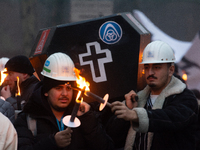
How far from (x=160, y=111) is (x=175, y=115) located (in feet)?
0.43

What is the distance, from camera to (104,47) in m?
3.22

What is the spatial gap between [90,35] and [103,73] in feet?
1.44

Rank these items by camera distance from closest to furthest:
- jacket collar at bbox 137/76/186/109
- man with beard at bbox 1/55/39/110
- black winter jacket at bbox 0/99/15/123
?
jacket collar at bbox 137/76/186/109 < black winter jacket at bbox 0/99/15/123 < man with beard at bbox 1/55/39/110

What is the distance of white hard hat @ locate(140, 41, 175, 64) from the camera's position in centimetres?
286

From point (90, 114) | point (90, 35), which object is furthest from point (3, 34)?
point (90, 114)

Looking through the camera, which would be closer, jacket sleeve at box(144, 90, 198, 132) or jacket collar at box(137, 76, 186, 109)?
jacket sleeve at box(144, 90, 198, 132)

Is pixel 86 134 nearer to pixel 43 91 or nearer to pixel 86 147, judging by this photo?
pixel 86 147

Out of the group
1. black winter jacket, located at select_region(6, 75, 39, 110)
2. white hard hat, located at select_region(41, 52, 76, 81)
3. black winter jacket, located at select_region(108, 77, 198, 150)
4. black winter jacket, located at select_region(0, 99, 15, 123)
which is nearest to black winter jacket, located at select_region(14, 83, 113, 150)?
white hard hat, located at select_region(41, 52, 76, 81)

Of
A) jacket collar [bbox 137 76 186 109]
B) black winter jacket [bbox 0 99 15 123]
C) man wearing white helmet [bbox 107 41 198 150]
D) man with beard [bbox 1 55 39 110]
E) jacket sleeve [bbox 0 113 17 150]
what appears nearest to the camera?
jacket sleeve [bbox 0 113 17 150]

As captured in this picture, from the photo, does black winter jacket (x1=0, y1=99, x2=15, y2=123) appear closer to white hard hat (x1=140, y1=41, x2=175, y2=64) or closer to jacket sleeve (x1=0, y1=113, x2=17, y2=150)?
jacket sleeve (x1=0, y1=113, x2=17, y2=150)

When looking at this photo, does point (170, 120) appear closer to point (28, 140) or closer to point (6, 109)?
point (28, 140)

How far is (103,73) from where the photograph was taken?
3.25 meters

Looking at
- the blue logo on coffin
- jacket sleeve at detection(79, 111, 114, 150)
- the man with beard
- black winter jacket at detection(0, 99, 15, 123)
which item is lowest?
jacket sleeve at detection(79, 111, 114, 150)

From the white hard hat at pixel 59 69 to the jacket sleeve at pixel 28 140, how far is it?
1.64 feet
